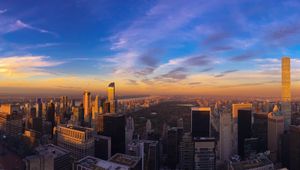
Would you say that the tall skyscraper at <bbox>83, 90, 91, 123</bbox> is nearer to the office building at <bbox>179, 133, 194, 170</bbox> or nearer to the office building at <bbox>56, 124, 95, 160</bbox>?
the office building at <bbox>56, 124, 95, 160</bbox>

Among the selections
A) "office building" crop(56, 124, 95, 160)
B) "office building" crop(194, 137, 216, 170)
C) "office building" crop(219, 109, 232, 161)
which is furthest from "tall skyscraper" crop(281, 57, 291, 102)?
"office building" crop(56, 124, 95, 160)

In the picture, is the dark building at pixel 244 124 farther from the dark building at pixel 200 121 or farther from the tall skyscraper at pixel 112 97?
the tall skyscraper at pixel 112 97

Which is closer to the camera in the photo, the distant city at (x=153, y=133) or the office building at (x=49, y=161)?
the office building at (x=49, y=161)

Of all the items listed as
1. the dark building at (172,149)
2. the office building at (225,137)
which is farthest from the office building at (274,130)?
the dark building at (172,149)

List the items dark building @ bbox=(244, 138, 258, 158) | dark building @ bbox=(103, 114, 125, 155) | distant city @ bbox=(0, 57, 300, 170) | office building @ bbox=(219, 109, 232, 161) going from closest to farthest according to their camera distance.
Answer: distant city @ bbox=(0, 57, 300, 170), dark building @ bbox=(103, 114, 125, 155), office building @ bbox=(219, 109, 232, 161), dark building @ bbox=(244, 138, 258, 158)

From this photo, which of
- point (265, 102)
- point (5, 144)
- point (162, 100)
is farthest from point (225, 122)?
point (5, 144)

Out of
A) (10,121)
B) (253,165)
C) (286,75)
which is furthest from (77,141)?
(286,75)

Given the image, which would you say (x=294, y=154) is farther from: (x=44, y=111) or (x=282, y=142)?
(x=44, y=111)
